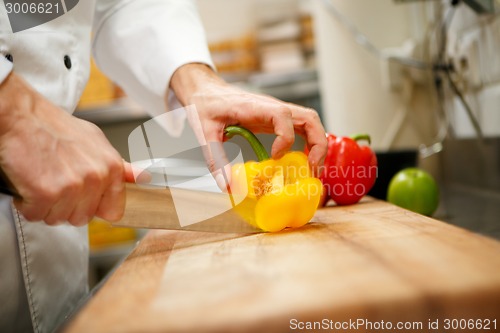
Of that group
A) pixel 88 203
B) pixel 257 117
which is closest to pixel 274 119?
pixel 257 117

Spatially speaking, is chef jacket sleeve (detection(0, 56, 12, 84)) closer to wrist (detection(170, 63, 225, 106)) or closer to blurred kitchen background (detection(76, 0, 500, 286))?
wrist (detection(170, 63, 225, 106))

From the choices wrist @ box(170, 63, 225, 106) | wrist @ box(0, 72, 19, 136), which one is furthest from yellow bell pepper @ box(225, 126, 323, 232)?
wrist @ box(0, 72, 19, 136)

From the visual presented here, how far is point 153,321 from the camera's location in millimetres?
385

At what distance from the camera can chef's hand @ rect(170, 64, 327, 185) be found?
0.72 m

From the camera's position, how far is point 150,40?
930mm

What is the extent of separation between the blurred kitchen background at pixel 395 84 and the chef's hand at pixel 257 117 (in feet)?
1.01

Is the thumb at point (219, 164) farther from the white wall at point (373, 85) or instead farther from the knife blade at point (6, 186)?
the white wall at point (373, 85)

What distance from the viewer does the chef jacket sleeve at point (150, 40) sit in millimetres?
895

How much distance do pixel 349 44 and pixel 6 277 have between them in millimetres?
1490

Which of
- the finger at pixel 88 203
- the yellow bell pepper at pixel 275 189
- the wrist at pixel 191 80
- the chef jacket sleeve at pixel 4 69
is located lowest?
the yellow bell pepper at pixel 275 189

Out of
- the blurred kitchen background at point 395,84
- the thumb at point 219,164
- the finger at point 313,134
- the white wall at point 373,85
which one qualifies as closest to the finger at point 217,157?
the thumb at point 219,164

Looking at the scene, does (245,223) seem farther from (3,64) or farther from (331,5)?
(331,5)

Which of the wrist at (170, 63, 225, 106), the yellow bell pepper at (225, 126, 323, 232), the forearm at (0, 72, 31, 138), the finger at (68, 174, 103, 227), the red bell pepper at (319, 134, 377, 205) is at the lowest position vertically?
the red bell pepper at (319, 134, 377, 205)

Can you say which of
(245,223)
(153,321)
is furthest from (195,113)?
(153,321)
